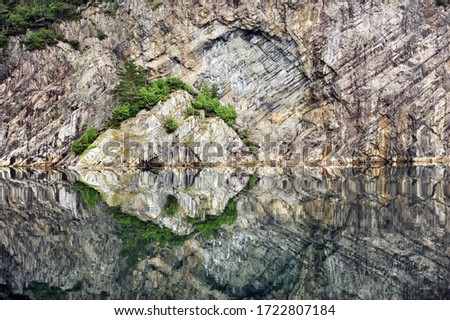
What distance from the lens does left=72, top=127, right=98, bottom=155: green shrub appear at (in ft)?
208

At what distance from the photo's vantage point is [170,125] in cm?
6234

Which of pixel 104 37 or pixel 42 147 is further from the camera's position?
pixel 104 37

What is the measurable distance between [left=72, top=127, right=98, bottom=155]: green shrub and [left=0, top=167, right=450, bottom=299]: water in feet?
108

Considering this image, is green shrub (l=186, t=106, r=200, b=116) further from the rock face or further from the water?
the water

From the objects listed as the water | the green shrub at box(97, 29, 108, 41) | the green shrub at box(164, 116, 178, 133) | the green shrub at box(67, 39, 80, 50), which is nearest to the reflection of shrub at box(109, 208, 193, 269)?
the water

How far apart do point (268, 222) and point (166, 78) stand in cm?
4968

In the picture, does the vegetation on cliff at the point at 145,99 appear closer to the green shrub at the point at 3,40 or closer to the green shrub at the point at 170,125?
the green shrub at the point at 170,125

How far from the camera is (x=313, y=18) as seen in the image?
6981 cm

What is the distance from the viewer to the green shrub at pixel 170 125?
6235cm

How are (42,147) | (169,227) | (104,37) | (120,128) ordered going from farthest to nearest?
(104,37), (42,147), (120,128), (169,227)

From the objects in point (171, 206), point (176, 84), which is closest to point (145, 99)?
point (176, 84)

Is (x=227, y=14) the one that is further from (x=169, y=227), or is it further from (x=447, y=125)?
(x=169, y=227)

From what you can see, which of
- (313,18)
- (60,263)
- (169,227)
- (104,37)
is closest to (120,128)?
(104,37)

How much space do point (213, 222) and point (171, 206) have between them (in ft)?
17.0
